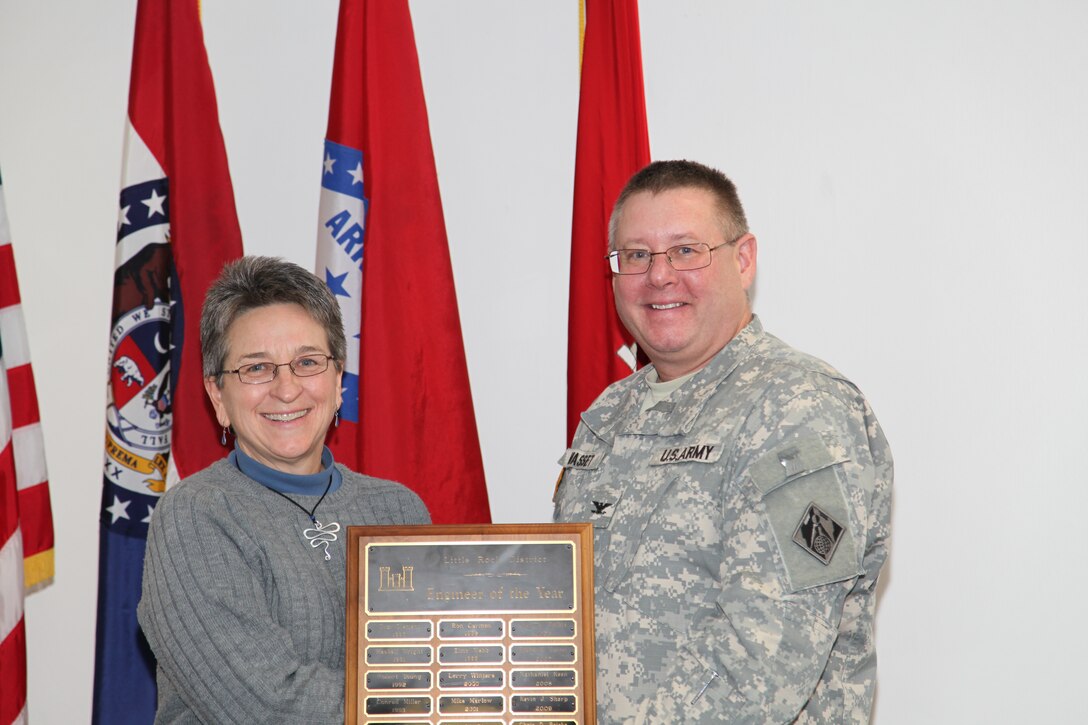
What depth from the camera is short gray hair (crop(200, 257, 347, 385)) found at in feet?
7.44

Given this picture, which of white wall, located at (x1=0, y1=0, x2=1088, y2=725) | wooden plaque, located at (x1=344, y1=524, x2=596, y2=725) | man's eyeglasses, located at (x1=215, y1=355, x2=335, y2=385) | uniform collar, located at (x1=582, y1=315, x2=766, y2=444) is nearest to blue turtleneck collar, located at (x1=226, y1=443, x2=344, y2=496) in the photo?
man's eyeglasses, located at (x1=215, y1=355, x2=335, y2=385)

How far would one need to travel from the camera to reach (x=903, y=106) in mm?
3352

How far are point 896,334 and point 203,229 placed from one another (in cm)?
236

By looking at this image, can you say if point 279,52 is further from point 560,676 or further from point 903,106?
point 560,676

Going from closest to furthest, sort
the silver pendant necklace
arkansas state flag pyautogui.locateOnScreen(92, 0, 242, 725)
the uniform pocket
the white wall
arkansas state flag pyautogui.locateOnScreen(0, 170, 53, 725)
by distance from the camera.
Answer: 1. the uniform pocket
2. the silver pendant necklace
3. arkansas state flag pyautogui.locateOnScreen(0, 170, 53, 725)
4. arkansas state flag pyautogui.locateOnScreen(92, 0, 242, 725)
5. the white wall

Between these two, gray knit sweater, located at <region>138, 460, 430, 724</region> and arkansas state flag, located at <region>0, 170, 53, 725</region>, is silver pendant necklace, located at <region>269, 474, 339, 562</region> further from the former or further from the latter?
arkansas state flag, located at <region>0, 170, 53, 725</region>

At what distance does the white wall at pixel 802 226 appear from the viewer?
323 centimetres

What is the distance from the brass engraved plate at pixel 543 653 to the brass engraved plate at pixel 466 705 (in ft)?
0.31

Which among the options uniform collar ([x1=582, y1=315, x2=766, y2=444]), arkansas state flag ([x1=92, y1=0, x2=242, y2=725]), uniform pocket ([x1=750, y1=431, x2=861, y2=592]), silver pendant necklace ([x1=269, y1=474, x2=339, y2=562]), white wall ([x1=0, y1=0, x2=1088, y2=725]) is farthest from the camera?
white wall ([x1=0, y1=0, x2=1088, y2=725])

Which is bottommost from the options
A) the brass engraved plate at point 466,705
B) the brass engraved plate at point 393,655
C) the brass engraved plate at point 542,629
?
the brass engraved plate at point 466,705

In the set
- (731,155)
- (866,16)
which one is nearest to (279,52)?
(731,155)

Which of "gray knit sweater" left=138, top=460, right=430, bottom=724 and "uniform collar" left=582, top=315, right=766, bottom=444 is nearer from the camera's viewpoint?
"gray knit sweater" left=138, top=460, right=430, bottom=724

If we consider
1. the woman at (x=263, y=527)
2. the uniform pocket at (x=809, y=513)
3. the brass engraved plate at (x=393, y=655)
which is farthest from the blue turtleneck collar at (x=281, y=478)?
the uniform pocket at (x=809, y=513)

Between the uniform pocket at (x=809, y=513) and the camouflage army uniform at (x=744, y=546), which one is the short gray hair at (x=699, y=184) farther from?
the uniform pocket at (x=809, y=513)
